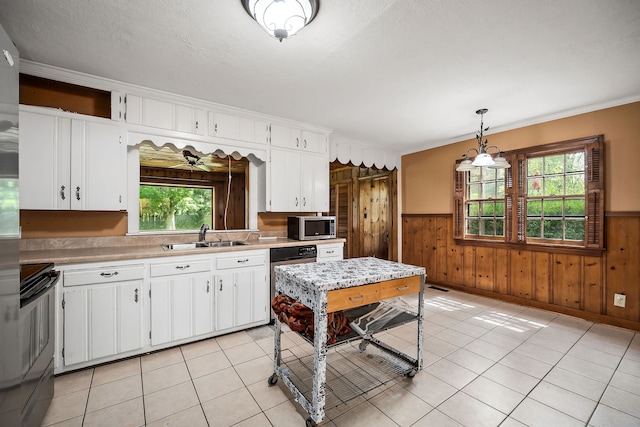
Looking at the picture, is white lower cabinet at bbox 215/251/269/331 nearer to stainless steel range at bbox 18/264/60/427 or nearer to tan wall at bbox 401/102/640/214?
stainless steel range at bbox 18/264/60/427

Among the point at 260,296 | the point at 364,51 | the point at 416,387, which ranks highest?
the point at 364,51

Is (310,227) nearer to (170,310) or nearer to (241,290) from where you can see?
(241,290)

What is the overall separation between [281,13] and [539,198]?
383cm

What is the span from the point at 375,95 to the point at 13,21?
2801 mm

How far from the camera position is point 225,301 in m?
2.81

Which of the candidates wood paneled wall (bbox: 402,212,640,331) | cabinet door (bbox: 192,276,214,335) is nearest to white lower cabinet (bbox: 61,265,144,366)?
cabinet door (bbox: 192,276,214,335)

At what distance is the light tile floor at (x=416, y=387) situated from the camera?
1708 millimetres

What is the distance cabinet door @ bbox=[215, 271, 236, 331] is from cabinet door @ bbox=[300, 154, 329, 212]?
1.41m

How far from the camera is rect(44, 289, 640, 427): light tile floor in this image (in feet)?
5.60

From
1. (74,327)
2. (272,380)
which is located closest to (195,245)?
(74,327)

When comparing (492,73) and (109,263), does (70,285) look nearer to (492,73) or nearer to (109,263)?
(109,263)

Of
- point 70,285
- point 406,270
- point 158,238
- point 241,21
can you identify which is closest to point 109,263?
point 70,285

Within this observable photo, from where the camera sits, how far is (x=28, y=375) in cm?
141

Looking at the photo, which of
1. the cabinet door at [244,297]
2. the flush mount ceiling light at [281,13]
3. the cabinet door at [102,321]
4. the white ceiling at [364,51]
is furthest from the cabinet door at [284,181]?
the flush mount ceiling light at [281,13]
